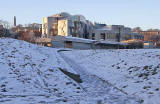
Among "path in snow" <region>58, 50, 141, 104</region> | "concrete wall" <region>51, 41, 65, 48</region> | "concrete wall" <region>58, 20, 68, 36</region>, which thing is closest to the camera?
"path in snow" <region>58, 50, 141, 104</region>

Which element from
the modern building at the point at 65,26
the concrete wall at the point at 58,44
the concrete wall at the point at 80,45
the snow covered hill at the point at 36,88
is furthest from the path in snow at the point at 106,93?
the modern building at the point at 65,26

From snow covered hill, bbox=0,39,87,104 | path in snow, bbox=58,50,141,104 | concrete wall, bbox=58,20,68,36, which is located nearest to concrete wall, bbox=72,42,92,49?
concrete wall, bbox=58,20,68,36

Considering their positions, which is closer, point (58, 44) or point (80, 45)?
point (58, 44)

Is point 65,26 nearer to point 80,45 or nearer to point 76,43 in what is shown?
point 80,45

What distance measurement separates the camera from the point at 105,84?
1191 cm

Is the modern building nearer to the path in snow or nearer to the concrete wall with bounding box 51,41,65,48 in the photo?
the concrete wall with bounding box 51,41,65,48

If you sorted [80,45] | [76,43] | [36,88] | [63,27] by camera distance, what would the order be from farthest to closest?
[63,27] < [80,45] < [76,43] < [36,88]

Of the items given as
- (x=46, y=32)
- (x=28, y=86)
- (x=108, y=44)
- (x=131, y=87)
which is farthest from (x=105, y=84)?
(x=46, y=32)

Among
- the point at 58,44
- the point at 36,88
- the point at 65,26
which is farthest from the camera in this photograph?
the point at 65,26

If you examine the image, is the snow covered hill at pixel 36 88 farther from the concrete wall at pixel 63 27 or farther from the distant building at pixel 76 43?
the concrete wall at pixel 63 27

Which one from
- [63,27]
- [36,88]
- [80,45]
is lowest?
[36,88]

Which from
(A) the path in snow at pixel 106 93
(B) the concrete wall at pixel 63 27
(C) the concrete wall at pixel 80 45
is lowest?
(A) the path in snow at pixel 106 93

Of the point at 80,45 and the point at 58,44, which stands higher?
the point at 58,44

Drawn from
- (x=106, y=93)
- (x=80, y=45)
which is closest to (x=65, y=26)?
(x=80, y=45)
